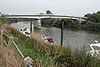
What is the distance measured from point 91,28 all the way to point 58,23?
52.8 ft

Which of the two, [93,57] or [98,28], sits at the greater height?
[93,57]

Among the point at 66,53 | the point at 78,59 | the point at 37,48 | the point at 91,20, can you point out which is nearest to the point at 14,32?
the point at 37,48

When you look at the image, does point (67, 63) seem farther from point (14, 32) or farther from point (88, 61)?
point (14, 32)

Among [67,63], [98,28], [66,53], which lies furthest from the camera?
[98,28]

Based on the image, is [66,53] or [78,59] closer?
[78,59]

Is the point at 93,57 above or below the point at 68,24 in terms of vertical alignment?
above

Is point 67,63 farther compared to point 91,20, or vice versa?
point 91,20

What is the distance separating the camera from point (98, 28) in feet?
189

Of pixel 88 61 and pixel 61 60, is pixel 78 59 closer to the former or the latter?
pixel 88 61

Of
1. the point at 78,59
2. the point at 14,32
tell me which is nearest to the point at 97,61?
the point at 78,59

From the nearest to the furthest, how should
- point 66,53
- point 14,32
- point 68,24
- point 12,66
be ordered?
point 12,66, point 66,53, point 14,32, point 68,24

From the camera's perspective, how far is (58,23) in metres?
71.5

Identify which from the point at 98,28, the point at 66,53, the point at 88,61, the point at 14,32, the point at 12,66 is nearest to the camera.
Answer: the point at 12,66

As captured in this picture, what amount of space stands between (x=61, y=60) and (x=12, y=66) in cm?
269
